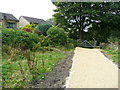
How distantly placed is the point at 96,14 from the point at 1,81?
466 inches

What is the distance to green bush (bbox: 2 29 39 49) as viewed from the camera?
17.3ft

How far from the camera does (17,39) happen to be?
5.47 metres

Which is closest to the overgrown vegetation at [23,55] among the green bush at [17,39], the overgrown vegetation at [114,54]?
→ the green bush at [17,39]

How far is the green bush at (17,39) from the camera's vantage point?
528 cm

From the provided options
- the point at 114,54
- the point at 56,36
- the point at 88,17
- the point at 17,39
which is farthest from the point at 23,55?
the point at 88,17

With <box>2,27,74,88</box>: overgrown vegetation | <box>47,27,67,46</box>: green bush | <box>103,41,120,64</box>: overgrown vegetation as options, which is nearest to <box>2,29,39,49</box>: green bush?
<box>2,27,74,88</box>: overgrown vegetation

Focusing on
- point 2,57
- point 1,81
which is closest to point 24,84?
point 1,81

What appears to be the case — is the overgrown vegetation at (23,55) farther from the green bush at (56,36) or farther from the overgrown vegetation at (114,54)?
A: the overgrown vegetation at (114,54)

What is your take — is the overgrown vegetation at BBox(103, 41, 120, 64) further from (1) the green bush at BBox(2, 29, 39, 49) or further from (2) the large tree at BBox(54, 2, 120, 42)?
(2) the large tree at BBox(54, 2, 120, 42)

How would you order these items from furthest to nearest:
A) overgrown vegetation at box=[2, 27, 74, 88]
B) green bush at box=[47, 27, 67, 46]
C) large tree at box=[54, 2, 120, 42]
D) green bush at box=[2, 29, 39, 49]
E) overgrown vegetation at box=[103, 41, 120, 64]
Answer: large tree at box=[54, 2, 120, 42] < green bush at box=[47, 27, 67, 46] < green bush at box=[2, 29, 39, 49] < overgrown vegetation at box=[103, 41, 120, 64] < overgrown vegetation at box=[2, 27, 74, 88]

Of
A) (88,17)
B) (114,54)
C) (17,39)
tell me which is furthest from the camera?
(88,17)

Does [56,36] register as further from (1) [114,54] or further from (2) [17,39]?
(1) [114,54]

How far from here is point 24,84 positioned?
6.95ft

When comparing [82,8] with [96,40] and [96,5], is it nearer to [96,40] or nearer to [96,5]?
[96,5]
